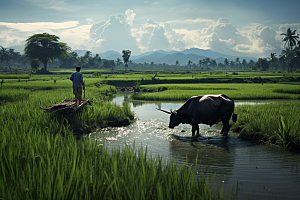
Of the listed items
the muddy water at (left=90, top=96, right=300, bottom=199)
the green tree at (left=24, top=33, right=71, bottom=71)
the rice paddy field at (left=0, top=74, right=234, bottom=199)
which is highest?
the green tree at (left=24, top=33, right=71, bottom=71)

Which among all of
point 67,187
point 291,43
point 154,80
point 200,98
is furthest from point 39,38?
point 291,43

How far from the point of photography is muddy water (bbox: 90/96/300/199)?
4525 mm

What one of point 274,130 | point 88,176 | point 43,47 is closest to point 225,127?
point 274,130

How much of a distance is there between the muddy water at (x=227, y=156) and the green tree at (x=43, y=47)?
5718 centimetres

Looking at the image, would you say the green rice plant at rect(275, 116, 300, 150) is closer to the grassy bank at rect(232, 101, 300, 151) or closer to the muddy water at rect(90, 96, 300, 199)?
the grassy bank at rect(232, 101, 300, 151)

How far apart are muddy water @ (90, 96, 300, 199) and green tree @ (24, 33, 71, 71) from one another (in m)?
57.2

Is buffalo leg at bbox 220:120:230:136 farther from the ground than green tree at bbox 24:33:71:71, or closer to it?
closer to it

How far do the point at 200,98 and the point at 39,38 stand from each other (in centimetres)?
6245

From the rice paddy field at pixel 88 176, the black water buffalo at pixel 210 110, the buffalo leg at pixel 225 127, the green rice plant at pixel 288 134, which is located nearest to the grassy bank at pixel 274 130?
the green rice plant at pixel 288 134

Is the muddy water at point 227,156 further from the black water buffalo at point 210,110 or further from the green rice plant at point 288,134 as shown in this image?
the black water buffalo at point 210,110

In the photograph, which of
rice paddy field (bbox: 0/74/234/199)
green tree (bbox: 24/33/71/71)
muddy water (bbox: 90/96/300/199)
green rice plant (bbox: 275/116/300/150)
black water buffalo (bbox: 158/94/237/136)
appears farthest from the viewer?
green tree (bbox: 24/33/71/71)

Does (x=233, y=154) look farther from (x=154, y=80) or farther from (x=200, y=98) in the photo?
(x=154, y=80)

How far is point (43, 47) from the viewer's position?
197 feet

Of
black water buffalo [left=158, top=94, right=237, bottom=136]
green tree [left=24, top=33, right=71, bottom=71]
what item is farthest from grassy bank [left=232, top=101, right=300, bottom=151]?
green tree [left=24, top=33, right=71, bottom=71]
